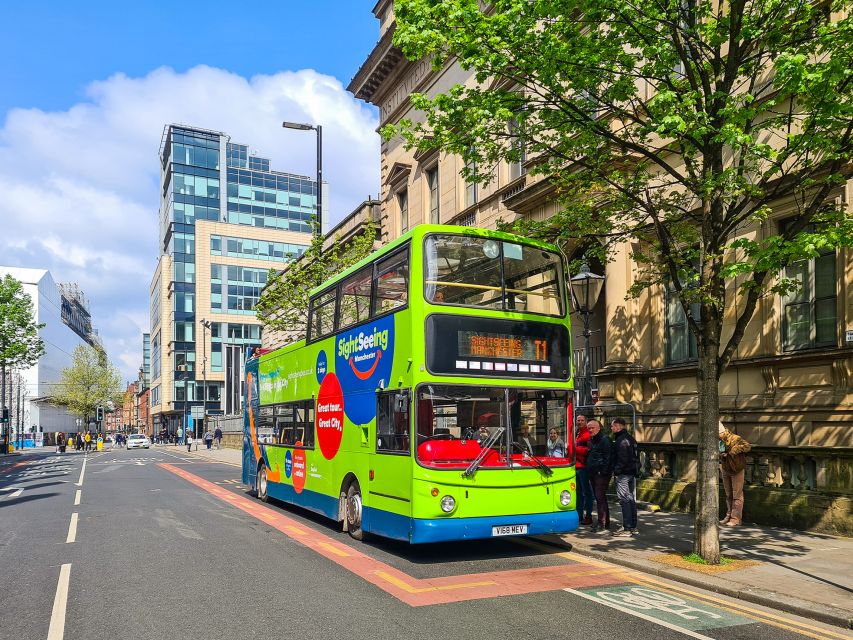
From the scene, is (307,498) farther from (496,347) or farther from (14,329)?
(14,329)

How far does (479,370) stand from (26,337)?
49.4m

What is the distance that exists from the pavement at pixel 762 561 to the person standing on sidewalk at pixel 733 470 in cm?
26

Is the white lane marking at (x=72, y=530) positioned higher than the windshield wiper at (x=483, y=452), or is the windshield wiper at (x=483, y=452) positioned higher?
the windshield wiper at (x=483, y=452)

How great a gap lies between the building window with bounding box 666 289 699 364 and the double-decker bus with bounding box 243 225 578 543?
6.05 metres

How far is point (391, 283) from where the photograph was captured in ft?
34.6

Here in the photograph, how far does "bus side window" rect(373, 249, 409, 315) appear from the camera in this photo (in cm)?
1009

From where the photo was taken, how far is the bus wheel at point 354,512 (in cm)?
1155

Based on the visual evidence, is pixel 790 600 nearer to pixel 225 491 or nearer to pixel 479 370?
pixel 479 370

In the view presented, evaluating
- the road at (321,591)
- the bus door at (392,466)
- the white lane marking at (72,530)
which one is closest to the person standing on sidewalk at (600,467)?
the road at (321,591)

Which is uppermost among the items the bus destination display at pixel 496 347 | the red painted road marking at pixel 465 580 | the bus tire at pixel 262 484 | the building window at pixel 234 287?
the building window at pixel 234 287

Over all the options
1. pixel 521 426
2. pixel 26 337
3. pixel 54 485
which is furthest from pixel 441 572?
pixel 26 337

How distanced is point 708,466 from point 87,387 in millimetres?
102621

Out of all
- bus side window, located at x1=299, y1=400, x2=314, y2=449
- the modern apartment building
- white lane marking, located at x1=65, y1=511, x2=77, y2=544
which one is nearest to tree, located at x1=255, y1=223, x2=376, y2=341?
bus side window, located at x1=299, y1=400, x2=314, y2=449

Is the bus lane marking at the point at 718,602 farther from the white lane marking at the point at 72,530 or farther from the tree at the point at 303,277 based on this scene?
the tree at the point at 303,277
